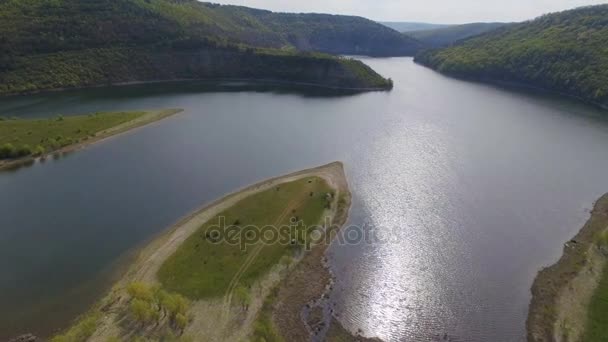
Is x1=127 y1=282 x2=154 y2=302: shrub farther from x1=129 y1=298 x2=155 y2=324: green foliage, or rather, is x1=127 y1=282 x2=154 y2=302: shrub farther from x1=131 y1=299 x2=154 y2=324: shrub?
x1=131 y1=299 x2=154 y2=324: shrub

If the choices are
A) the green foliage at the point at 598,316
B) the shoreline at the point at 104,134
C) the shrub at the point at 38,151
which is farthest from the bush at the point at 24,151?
the green foliage at the point at 598,316

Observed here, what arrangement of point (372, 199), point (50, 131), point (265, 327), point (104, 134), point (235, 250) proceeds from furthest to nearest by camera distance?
1. point (104, 134)
2. point (50, 131)
3. point (372, 199)
4. point (235, 250)
5. point (265, 327)

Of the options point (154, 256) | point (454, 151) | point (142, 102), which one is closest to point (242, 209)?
point (154, 256)

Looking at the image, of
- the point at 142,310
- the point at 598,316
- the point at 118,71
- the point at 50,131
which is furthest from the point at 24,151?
the point at 598,316

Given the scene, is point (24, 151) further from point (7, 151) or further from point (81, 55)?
point (81, 55)

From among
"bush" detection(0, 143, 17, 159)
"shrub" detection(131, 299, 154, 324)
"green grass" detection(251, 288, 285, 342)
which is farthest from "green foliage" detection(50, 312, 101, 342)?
"bush" detection(0, 143, 17, 159)
